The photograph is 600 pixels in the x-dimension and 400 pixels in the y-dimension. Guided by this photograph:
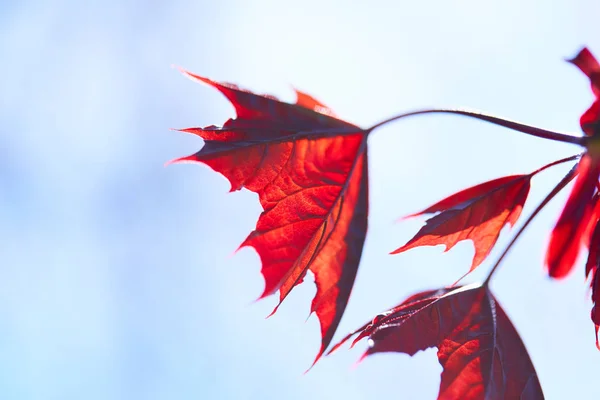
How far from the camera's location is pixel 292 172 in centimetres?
142

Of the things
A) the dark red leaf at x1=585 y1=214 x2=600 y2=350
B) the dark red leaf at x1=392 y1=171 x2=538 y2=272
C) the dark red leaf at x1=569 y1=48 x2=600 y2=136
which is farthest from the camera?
the dark red leaf at x1=392 y1=171 x2=538 y2=272

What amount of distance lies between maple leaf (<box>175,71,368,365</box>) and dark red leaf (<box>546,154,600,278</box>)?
1.52 feet

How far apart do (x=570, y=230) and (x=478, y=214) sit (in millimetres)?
447

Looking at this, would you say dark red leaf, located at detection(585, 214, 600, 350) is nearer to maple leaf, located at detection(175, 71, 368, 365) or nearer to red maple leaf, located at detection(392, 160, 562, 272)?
red maple leaf, located at detection(392, 160, 562, 272)

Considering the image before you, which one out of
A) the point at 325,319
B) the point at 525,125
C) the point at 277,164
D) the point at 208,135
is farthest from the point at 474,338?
the point at 208,135

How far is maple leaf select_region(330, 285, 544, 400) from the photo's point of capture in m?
1.54

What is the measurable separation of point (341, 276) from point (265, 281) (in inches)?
8.2

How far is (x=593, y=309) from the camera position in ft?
4.53

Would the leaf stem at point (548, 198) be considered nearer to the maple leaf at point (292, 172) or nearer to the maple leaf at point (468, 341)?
the maple leaf at point (468, 341)

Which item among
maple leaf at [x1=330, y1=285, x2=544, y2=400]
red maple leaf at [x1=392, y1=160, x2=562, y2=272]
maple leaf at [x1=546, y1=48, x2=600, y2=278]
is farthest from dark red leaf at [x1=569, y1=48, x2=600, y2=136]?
maple leaf at [x1=330, y1=285, x2=544, y2=400]

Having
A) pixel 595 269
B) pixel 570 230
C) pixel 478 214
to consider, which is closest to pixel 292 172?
pixel 478 214

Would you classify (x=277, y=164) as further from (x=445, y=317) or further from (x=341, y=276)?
(x=445, y=317)

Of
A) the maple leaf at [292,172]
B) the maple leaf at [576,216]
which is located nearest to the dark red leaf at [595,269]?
the maple leaf at [576,216]

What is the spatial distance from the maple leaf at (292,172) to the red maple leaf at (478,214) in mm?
256
